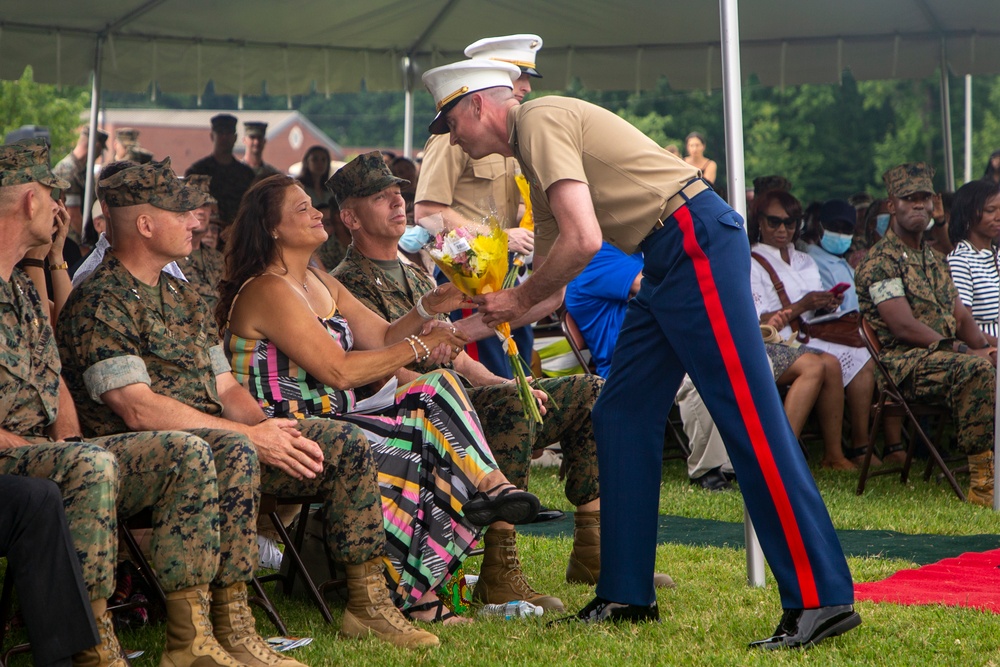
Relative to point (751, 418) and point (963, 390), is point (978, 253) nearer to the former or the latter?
point (963, 390)

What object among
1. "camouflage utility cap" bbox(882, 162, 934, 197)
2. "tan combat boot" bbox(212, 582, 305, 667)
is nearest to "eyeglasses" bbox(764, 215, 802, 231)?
"camouflage utility cap" bbox(882, 162, 934, 197)

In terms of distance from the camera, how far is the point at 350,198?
505cm

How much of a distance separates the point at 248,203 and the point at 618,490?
1.81m

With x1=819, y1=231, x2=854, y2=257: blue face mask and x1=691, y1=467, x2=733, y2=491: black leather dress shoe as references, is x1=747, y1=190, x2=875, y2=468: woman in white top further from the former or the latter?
x1=691, y1=467, x2=733, y2=491: black leather dress shoe

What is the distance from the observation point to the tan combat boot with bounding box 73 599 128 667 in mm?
3162

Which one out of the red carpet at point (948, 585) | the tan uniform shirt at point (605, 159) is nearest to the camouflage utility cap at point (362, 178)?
the tan uniform shirt at point (605, 159)

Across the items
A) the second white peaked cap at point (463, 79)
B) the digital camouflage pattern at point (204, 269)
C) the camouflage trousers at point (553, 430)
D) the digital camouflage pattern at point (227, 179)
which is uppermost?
the digital camouflage pattern at point (227, 179)

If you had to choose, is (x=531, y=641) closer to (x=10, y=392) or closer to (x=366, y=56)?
(x=10, y=392)

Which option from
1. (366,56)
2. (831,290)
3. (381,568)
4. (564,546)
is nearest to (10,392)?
(381,568)

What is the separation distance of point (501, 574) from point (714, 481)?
3002 mm

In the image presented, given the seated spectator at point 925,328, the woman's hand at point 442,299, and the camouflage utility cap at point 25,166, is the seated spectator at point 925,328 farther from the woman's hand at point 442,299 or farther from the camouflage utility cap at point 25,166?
the camouflage utility cap at point 25,166

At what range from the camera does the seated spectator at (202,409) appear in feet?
11.7

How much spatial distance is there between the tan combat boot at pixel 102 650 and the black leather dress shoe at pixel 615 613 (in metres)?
1.59

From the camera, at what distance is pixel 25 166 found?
3561mm
